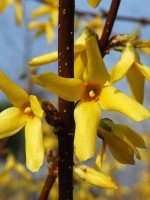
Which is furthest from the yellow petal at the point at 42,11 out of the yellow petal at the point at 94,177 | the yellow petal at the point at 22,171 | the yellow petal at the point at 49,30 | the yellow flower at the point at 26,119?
the yellow flower at the point at 26,119

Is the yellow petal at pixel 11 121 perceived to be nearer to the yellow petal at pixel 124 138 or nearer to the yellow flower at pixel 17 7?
the yellow petal at pixel 124 138

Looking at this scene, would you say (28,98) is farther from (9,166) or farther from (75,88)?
(9,166)

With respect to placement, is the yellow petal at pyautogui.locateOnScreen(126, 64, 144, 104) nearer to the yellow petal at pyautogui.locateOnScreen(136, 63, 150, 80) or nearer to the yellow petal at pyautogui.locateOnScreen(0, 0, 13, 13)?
the yellow petal at pyautogui.locateOnScreen(136, 63, 150, 80)

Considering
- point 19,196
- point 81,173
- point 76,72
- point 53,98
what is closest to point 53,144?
point 53,98

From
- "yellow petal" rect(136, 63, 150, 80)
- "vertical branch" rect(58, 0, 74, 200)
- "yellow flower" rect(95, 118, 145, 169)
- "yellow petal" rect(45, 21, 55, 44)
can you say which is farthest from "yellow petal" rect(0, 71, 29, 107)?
"yellow petal" rect(45, 21, 55, 44)

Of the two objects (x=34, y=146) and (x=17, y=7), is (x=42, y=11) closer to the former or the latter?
(x=17, y=7)

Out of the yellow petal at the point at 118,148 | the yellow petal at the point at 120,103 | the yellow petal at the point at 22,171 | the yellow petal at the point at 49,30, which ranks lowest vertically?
the yellow petal at the point at 22,171
